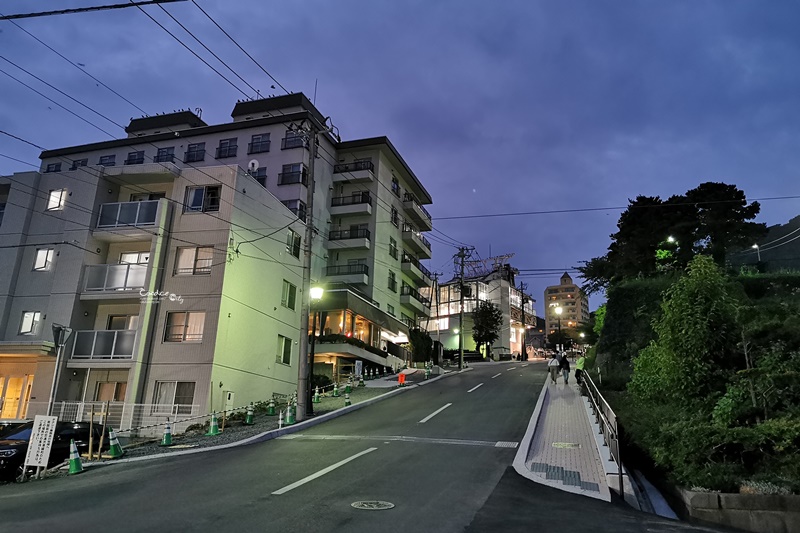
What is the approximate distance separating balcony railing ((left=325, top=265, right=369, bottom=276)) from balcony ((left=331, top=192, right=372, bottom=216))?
15.6 ft

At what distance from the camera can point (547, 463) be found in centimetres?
1200

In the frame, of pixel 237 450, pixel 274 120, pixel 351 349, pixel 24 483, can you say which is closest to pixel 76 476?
pixel 24 483

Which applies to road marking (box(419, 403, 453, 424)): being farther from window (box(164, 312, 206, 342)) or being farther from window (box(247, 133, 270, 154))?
window (box(247, 133, 270, 154))

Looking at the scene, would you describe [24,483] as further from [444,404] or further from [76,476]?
[444,404]

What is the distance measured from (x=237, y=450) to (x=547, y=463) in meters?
8.28

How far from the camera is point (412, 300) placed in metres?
50.2

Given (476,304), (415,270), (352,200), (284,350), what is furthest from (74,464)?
(476,304)

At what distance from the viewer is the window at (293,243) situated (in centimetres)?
3028

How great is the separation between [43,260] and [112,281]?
→ 171 inches

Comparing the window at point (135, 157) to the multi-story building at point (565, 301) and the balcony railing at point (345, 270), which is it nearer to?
the balcony railing at point (345, 270)

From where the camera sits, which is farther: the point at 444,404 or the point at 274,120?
the point at 274,120

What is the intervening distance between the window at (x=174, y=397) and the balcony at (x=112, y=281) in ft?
14.7

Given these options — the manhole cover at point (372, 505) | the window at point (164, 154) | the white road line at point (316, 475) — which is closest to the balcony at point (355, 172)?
the window at point (164, 154)

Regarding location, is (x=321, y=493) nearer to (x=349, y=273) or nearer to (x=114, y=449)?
(x=114, y=449)
